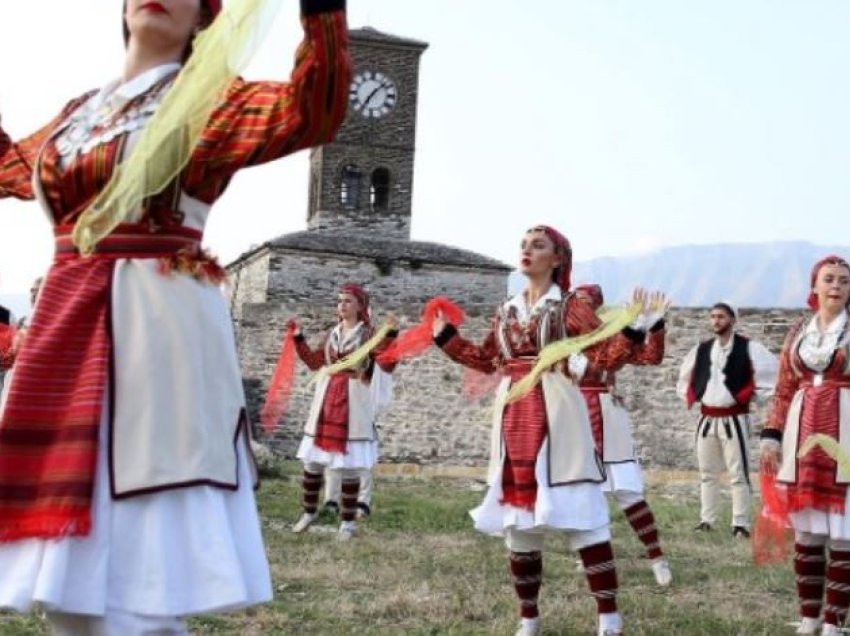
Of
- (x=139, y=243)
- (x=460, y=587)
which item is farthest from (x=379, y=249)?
(x=139, y=243)

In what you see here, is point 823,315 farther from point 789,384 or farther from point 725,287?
point 725,287

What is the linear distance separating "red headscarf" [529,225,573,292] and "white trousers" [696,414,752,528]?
5.64 meters

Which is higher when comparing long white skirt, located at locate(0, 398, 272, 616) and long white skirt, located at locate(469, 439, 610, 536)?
long white skirt, located at locate(0, 398, 272, 616)

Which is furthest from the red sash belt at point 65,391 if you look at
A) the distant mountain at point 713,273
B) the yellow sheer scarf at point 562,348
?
the distant mountain at point 713,273

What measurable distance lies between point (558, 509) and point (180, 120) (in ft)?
11.1

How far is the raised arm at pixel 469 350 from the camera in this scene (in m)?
5.75

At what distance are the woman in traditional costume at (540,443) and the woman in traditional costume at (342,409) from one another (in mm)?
3970

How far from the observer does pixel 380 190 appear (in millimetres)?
39625

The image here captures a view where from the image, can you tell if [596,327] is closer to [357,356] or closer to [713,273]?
[357,356]

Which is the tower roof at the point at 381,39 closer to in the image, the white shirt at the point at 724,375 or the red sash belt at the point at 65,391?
the white shirt at the point at 724,375

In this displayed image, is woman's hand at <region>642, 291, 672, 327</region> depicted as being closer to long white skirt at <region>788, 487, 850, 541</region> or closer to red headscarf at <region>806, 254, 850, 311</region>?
red headscarf at <region>806, 254, 850, 311</region>

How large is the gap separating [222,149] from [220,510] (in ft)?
2.63

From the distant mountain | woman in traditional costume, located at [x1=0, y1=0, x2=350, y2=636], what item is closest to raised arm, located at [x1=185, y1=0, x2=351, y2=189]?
woman in traditional costume, located at [x1=0, y1=0, x2=350, y2=636]

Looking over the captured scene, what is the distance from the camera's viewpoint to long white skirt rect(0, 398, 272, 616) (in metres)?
2.45
